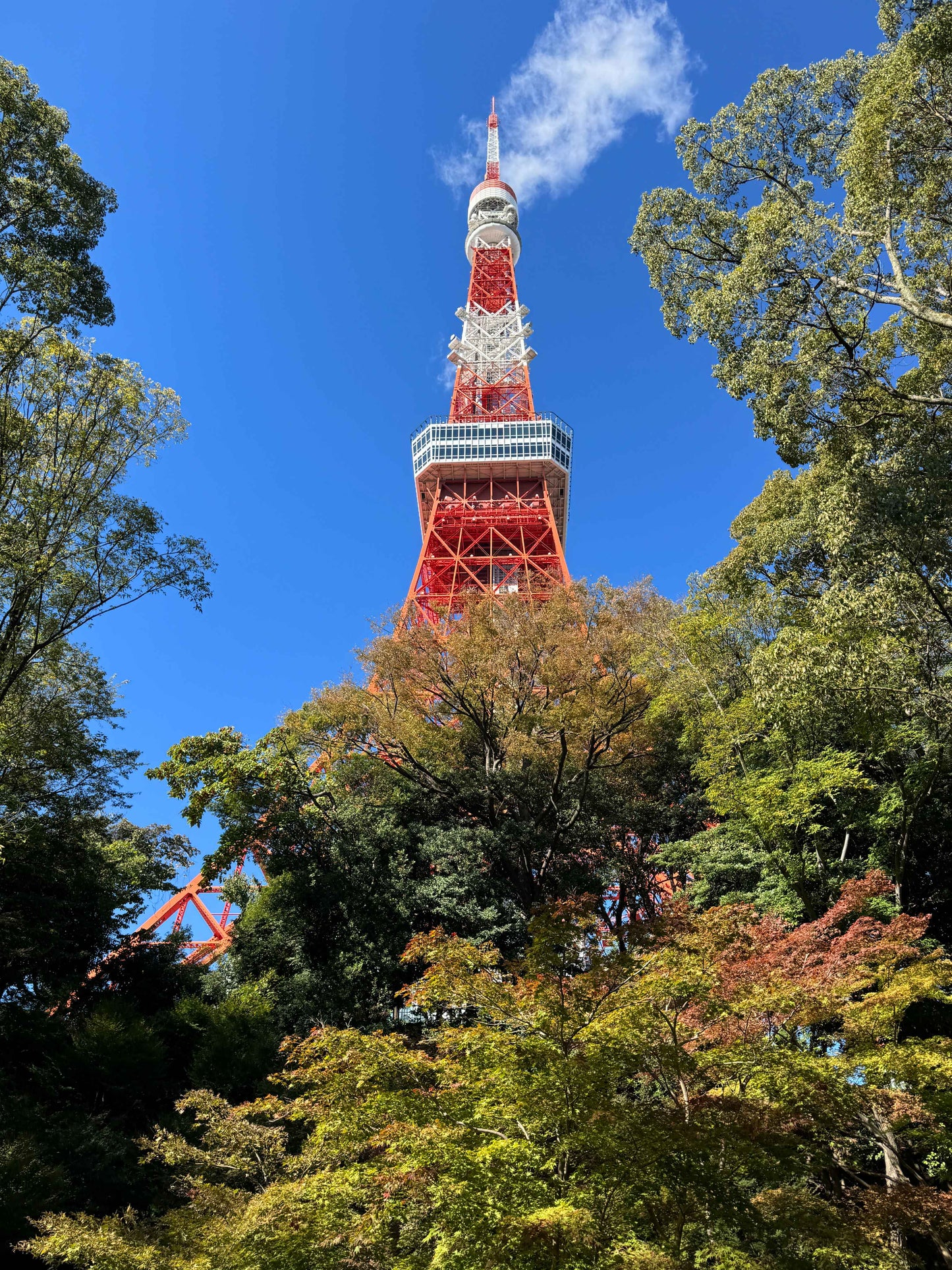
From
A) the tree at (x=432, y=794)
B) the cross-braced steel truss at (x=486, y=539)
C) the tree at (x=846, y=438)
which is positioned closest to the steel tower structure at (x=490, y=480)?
the cross-braced steel truss at (x=486, y=539)

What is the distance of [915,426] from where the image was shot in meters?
8.63

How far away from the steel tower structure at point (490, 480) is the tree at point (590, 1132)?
53.6ft

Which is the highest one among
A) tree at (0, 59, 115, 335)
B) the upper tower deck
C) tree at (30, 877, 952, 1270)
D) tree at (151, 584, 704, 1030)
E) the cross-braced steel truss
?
the upper tower deck

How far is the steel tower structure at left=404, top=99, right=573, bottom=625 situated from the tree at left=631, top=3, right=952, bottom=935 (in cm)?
1186

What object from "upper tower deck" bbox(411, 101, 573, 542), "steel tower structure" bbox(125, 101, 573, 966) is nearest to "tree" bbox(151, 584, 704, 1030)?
"steel tower structure" bbox(125, 101, 573, 966)

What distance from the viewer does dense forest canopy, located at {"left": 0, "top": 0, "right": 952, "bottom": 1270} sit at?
478 centimetres

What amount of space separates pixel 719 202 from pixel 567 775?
8.21 m

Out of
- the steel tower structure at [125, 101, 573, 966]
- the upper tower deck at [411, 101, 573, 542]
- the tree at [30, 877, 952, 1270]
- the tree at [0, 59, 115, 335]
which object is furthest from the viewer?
the upper tower deck at [411, 101, 573, 542]

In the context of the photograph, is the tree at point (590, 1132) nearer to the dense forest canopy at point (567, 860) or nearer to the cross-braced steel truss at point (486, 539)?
the dense forest canopy at point (567, 860)

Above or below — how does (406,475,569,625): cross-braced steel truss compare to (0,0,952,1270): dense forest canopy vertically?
above

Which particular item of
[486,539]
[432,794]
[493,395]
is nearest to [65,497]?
[432,794]

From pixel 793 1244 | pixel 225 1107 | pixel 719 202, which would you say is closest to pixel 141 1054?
pixel 225 1107

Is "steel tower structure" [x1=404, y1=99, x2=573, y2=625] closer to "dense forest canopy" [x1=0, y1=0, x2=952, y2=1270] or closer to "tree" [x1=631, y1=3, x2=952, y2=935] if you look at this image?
"dense forest canopy" [x1=0, y1=0, x2=952, y2=1270]

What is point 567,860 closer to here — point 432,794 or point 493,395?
point 432,794
